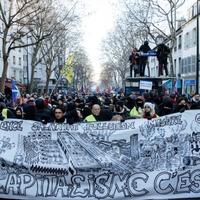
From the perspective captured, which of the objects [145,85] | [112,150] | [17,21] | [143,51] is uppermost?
[17,21]

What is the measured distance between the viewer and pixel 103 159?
771cm

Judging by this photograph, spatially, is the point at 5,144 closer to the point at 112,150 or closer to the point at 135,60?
the point at 112,150

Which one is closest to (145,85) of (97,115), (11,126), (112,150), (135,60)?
(135,60)

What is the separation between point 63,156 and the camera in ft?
25.5

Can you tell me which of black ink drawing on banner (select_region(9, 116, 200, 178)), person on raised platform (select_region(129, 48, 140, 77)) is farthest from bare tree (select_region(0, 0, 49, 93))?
black ink drawing on banner (select_region(9, 116, 200, 178))

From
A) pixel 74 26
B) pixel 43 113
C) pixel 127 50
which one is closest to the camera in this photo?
pixel 43 113

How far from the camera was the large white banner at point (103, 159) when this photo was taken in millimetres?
7480

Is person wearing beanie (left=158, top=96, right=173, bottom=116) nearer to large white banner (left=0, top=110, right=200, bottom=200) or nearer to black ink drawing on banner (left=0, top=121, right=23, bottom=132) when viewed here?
large white banner (left=0, top=110, right=200, bottom=200)

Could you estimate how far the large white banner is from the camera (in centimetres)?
748

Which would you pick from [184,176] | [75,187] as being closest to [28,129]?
[75,187]

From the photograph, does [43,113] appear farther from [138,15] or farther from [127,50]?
[127,50]

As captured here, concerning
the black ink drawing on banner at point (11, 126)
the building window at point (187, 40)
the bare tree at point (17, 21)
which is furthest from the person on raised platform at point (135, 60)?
the building window at point (187, 40)

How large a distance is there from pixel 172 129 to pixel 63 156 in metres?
1.69

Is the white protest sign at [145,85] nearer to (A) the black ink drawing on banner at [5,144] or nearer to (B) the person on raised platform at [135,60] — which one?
(B) the person on raised platform at [135,60]
